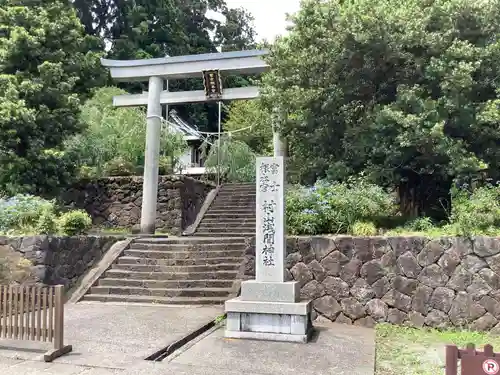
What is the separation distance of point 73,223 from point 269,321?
5854 mm

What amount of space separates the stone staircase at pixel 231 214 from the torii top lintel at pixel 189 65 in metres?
4.66

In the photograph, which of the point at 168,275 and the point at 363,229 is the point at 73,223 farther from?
the point at 363,229

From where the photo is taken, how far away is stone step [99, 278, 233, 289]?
9836mm

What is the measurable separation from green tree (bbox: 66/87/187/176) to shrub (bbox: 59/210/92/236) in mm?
4102

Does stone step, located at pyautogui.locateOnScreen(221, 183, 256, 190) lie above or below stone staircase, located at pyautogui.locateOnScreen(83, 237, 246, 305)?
above

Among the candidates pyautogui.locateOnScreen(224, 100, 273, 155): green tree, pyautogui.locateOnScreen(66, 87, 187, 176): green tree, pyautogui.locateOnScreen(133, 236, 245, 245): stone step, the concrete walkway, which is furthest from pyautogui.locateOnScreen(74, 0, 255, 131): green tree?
the concrete walkway

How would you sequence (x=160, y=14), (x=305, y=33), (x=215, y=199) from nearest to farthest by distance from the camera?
1. (x=305, y=33)
2. (x=215, y=199)
3. (x=160, y=14)

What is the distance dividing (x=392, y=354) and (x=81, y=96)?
12166mm

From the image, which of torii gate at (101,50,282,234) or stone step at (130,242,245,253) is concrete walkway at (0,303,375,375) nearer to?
stone step at (130,242,245,253)

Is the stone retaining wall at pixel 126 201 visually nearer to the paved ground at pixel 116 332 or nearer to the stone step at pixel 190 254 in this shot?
the stone step at pixel 190 254

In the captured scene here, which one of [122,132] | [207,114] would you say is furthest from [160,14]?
[122,132]

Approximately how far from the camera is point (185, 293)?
967 centimetres

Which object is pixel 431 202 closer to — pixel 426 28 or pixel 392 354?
pixel 426 28

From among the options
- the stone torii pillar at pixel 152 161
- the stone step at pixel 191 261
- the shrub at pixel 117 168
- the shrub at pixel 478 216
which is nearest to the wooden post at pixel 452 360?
the shrub at pixel 478 216
